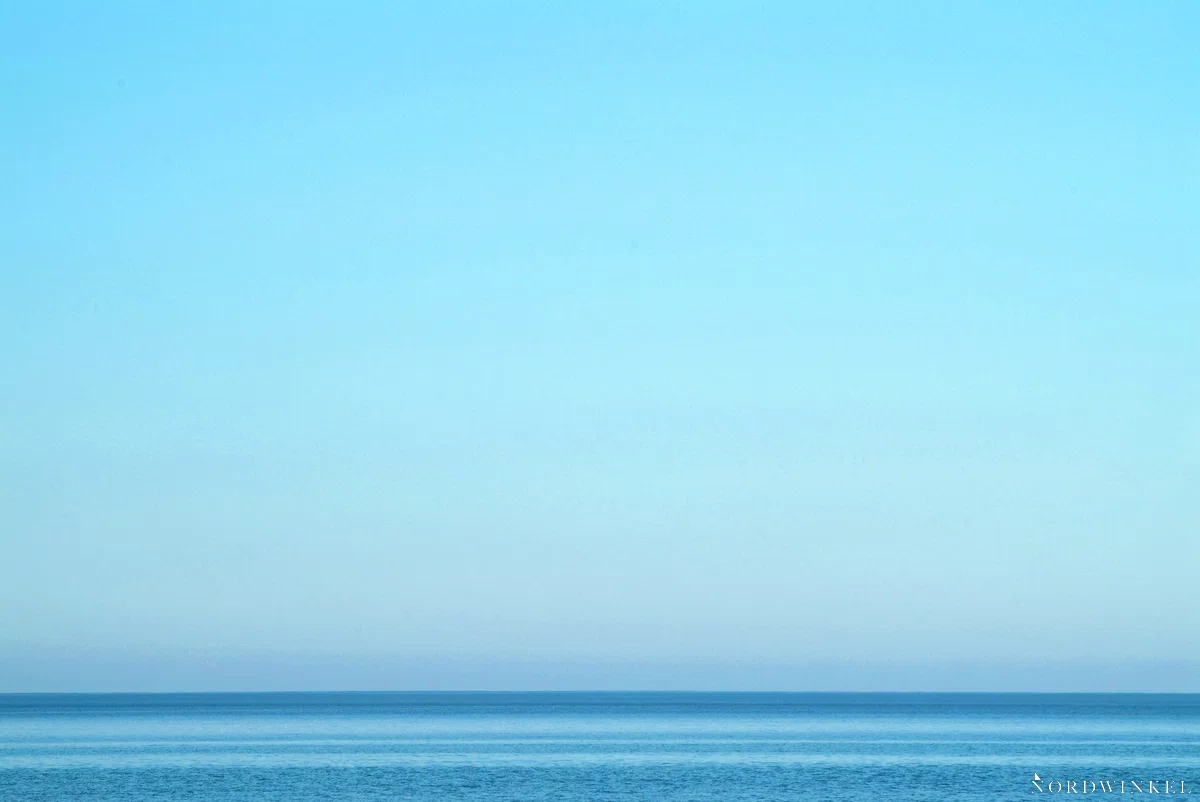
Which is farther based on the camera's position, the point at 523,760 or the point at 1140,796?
the point at 523,760

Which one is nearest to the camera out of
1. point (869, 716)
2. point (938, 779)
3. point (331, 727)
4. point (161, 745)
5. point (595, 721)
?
point (938, 779)

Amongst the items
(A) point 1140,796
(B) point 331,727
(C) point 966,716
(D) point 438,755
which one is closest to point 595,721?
(B) point 331,727

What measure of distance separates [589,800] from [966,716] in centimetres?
9552

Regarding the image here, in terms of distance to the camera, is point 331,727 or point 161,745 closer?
point 161,745

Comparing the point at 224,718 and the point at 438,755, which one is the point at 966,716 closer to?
the point at 224,718

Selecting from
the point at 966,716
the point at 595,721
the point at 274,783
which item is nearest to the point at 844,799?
the point at 274,783

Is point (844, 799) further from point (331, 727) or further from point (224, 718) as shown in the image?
point (224, 718)

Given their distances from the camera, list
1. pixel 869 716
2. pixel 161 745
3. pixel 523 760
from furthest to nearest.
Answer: pixel 869 716
pixel 161 745
pixel 523 760

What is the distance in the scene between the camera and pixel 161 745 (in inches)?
2756

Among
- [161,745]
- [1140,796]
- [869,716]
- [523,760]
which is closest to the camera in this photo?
[1140,796]

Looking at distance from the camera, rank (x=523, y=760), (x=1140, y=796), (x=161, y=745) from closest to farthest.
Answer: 1. (x=1140, y=796)
2. (x=523, y=760)
3. (x=161, y=745)

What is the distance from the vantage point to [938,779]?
159 feet

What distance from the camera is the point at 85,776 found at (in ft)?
164

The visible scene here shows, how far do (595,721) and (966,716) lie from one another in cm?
4043
